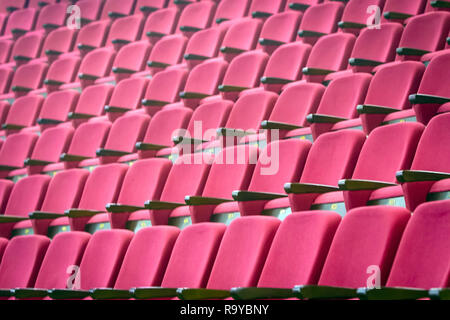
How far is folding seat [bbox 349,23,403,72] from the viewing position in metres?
0.72

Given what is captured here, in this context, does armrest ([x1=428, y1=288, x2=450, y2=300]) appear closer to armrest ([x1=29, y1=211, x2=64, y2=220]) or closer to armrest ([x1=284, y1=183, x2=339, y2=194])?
armrest ([x1=284, y1=183, x2=339, y2=194])

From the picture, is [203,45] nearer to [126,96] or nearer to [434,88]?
[126,96]

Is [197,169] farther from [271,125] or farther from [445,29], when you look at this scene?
[445,29]

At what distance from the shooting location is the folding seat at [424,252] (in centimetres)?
37

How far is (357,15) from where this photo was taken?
2.74 ft

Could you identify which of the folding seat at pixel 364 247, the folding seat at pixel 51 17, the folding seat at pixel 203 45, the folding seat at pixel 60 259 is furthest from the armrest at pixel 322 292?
the folding seat at pixel 51 17

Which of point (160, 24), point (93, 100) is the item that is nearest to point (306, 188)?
point (93, 100)

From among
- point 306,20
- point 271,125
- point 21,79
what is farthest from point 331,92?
point 21,79

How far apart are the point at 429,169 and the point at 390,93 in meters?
0.18

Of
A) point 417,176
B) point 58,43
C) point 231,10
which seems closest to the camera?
point 417,176

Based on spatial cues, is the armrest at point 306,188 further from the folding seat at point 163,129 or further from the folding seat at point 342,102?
the folding seat at point 163,129

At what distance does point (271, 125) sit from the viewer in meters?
0.67

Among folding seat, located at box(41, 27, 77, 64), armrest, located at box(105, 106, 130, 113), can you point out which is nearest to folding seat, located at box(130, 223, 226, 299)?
armrest, located at box(105, 106, 130, 113)
